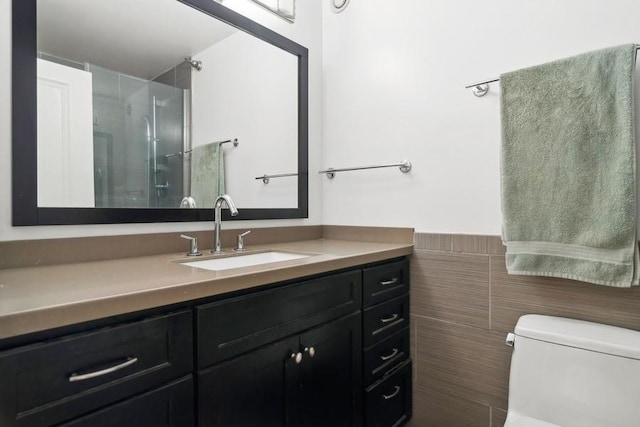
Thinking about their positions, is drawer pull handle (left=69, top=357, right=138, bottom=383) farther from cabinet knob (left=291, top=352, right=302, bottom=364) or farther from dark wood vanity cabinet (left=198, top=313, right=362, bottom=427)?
cabinet knob (left=291, top=352, right=302, bottom=364)

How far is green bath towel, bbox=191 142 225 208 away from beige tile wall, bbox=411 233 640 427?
3.15 ft

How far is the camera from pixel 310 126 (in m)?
2.00

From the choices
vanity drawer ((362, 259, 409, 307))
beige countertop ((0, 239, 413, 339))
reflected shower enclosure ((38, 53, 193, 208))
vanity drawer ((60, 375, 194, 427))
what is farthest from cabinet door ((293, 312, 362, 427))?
reflected shower enclosure ((38, 53, 193, 208))

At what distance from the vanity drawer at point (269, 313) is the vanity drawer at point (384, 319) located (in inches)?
4.8

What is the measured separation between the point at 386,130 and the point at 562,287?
3.36 ft

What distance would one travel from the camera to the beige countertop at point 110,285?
1.98ft

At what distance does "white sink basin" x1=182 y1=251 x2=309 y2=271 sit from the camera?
4.28 feet

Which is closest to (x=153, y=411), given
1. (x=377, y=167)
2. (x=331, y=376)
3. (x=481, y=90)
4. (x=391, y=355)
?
(x=331, y=376)

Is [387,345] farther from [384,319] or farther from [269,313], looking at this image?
[269,313]

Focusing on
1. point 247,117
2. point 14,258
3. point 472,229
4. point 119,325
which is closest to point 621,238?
point 472,229

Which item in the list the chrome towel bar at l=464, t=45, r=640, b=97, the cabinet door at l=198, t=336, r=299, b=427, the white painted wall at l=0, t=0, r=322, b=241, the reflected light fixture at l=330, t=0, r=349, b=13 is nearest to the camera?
the cabinet door at l=198, t=336, r=299, b=427

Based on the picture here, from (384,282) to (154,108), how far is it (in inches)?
45.5

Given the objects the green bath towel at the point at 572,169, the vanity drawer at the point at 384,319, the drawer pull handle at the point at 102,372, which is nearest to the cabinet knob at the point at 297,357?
the vanity drawer at the point at 384,319

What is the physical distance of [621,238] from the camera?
3.63 feet
